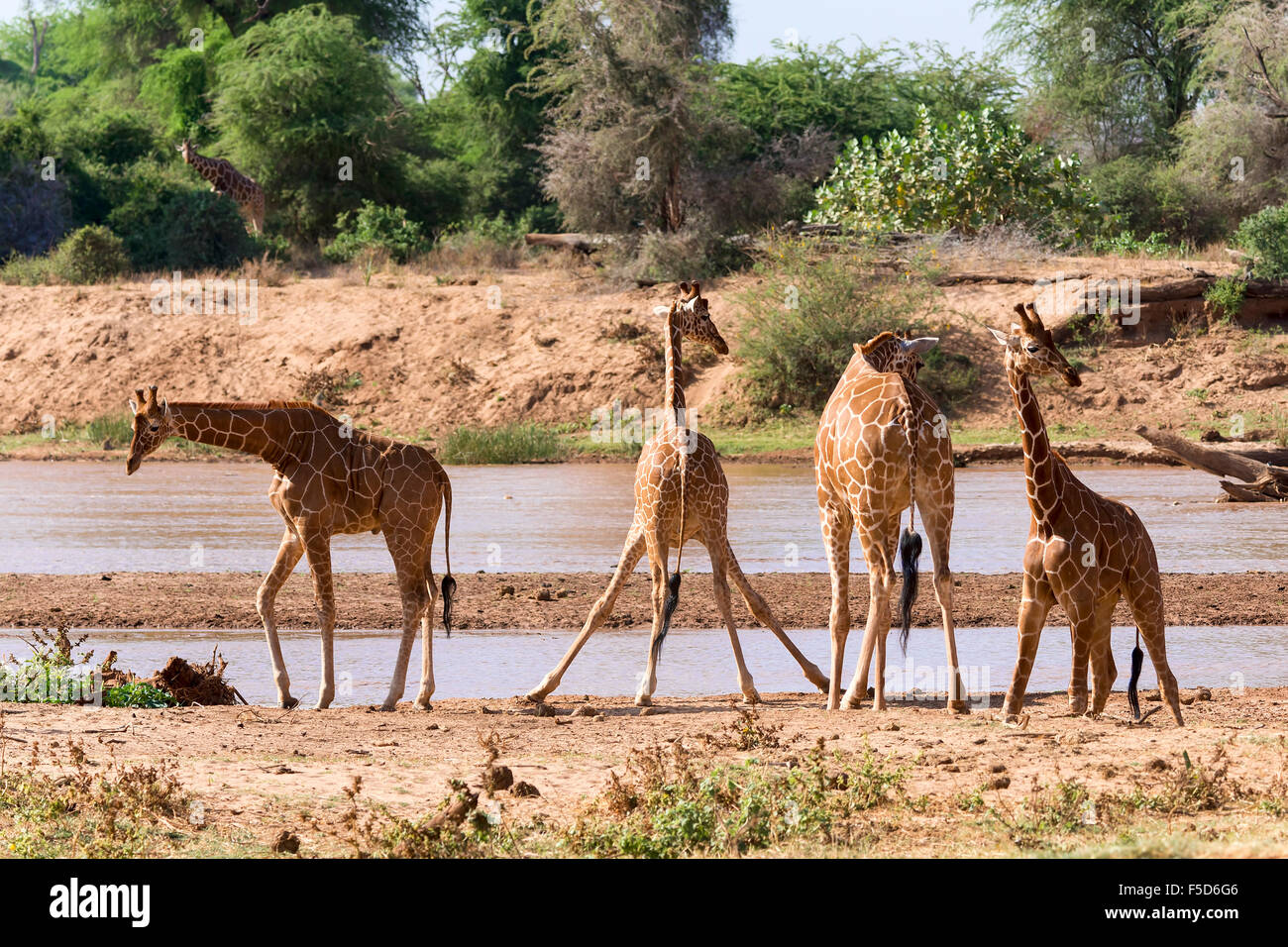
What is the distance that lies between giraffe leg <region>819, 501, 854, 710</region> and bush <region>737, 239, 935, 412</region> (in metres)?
20.0

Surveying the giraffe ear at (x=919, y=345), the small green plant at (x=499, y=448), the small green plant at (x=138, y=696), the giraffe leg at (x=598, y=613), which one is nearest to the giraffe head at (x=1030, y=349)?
the giraffe ear at (x=919, y=345)

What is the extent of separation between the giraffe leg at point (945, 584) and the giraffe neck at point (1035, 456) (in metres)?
1.13

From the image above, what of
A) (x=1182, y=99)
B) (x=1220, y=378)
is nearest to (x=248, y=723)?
(x=1220, y=378)

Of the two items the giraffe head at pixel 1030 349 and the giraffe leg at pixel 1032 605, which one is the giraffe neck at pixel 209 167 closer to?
the giraffe head at pixel 1030 349

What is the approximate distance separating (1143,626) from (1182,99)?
42206mm

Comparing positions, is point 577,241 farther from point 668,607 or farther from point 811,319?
point 668,607

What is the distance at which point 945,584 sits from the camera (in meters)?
9.12

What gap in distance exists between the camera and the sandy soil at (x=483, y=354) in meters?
29.9

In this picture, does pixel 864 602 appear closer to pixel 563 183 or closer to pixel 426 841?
pixel 426 841

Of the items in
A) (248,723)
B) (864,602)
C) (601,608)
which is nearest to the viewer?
(248,723)

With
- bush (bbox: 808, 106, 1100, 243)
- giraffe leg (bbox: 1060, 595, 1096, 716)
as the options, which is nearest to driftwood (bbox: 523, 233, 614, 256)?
bush (bbox: 808, 106, 1100, 243)
